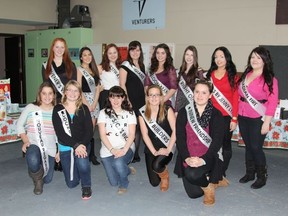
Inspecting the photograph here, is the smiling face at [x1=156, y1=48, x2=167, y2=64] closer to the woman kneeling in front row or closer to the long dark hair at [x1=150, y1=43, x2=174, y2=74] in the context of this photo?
the long dark hair at [x1=150, y1=43, x2=174, y2=74]

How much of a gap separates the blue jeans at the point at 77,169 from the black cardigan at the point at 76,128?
0.11 m

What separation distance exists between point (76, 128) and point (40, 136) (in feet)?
1.01

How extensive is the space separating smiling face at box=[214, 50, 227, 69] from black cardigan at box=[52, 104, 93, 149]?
114 centimetres

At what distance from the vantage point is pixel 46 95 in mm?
2713

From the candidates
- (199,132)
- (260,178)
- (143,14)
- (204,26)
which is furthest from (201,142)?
(143,14)

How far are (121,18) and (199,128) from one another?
12.6ft

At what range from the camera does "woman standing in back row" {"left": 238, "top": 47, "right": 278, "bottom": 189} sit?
102 inches

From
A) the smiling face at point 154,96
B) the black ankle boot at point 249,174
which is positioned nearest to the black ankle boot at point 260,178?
the black ankle boot at point 249,174

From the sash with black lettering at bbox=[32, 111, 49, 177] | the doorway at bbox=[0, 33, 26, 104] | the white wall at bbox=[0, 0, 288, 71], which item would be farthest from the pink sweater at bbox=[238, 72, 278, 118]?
the doorway at bbox=[0, 33, 26, 104]

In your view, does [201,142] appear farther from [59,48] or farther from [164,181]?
[59,48]

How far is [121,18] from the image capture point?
574 cm

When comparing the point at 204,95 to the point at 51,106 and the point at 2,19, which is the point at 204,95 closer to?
the point at 51,106

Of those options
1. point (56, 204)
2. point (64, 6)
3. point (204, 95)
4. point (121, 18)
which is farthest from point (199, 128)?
point (64, 6)

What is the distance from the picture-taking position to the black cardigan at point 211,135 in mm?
2357
